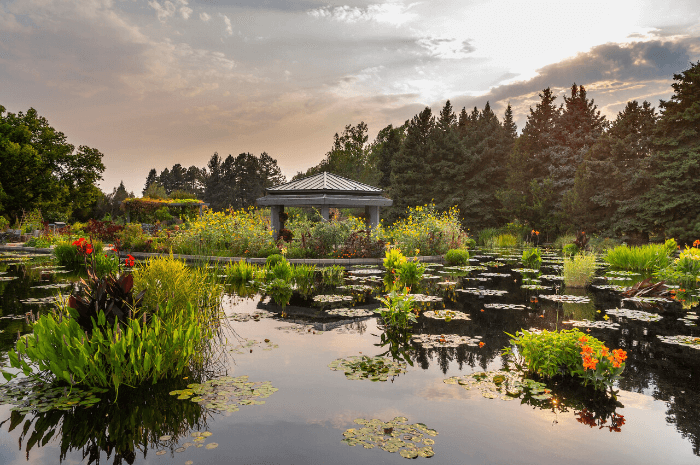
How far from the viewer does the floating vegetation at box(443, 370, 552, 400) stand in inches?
167

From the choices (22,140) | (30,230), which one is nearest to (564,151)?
(30,230)

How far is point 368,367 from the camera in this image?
4.97 metres

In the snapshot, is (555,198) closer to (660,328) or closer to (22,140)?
(660,328)

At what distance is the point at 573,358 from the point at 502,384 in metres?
0.83

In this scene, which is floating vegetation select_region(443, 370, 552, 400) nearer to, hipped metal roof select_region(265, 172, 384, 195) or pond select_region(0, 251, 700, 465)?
pond select_region(0, 251, 700, 465)

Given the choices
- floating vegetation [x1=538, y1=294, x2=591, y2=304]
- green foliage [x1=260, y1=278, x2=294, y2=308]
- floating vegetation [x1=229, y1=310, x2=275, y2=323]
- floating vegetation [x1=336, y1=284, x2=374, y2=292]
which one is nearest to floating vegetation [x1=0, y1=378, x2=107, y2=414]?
floating vegetation [x1=229, y1=310, x2=275, y2=323]

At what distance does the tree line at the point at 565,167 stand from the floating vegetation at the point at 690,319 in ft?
53.6

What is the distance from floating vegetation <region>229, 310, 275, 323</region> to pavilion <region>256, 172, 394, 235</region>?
431 inches

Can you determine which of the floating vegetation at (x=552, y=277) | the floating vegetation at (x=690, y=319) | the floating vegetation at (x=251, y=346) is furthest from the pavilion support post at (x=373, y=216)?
the floating vegetation at (x=251, y=346)

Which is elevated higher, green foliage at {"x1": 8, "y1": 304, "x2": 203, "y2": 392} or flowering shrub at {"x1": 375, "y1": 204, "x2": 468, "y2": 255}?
flowering shrub at {"x1": 375, "y1": 204, "x2": 468, "y2": 255}

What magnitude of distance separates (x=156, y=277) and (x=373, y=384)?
3503 mm

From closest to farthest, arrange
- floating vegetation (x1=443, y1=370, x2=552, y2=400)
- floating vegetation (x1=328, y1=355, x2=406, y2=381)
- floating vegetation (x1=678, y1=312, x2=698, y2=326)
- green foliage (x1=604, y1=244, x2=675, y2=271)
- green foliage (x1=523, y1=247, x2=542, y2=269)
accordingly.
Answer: floating vegetation (x1=443, y1=370, x2=552, y2=400) → floating vegetation (x1=328, y1=355, x2=406, y2=381) → floating vegetation (x1=678, y1=312, x2=698, y2=326) → green foliage (x1=604, y1=244, x2=675, y2=271) → green foliage (x1=523, y1=247, x2=542, y2=269)

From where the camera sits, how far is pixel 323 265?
14828mm

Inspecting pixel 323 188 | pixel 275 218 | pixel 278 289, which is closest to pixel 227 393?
pixel 278 289
